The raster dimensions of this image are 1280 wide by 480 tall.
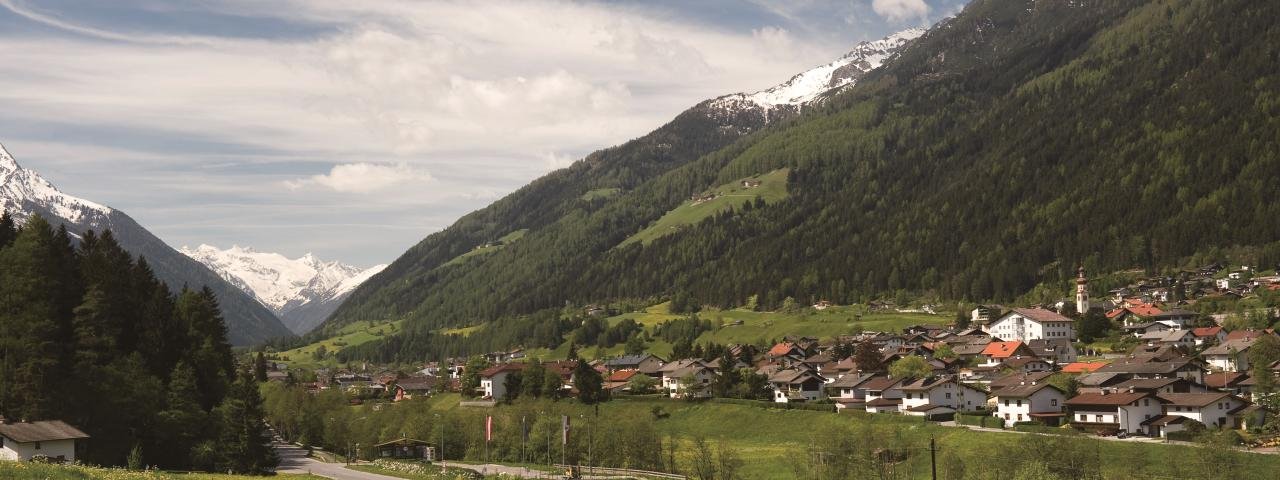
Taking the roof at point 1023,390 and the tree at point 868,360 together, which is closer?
the roof at point 1023,390

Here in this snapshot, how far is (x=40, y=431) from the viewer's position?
63.0 m

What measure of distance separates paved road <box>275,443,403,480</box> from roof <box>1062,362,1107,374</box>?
78382 mm

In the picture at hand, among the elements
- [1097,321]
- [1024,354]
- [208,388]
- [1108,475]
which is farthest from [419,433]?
[1097,321]

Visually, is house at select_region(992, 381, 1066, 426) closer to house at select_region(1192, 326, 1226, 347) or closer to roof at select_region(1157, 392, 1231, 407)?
roof at select_region(1157, 392, 1231, 407)

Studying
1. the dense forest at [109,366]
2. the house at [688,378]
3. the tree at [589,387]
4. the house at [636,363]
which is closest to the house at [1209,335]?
the house at [688,378]

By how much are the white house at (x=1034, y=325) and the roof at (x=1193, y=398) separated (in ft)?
205

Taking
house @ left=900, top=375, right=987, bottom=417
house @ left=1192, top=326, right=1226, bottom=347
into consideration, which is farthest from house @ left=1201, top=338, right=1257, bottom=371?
house @ left=900, top=375, right=987, bottom=417

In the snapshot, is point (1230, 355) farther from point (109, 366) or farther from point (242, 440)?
point (109, 366)

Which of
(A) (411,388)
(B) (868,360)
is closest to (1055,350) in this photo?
(B) (868,360)

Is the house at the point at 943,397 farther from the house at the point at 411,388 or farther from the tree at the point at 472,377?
the house at the point at 411,388

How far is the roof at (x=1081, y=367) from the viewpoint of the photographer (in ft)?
415

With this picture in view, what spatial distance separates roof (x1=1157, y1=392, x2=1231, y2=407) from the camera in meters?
98.7

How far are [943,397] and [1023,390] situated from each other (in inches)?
476

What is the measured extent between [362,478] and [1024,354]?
94452mm
